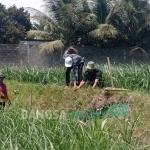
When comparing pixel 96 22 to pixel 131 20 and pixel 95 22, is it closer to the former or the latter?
pixel 95 22

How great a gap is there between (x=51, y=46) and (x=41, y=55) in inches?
26.4

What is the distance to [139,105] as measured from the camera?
785 centimetres

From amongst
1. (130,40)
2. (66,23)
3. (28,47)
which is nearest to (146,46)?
(130,40)

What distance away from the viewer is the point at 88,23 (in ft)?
63.0

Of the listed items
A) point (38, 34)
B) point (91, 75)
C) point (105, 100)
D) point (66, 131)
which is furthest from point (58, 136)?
point (38, 34)

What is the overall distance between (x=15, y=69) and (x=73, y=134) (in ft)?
33.3

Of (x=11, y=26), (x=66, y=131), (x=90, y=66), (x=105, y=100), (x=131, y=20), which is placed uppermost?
(x=131, y=20)

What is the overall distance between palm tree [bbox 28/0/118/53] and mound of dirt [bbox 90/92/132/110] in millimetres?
9450

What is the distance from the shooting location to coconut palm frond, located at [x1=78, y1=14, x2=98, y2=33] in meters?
19.2

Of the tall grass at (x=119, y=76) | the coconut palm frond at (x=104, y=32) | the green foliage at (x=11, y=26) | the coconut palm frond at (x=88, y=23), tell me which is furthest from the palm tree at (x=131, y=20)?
the green foliage at (x=11, y=26)

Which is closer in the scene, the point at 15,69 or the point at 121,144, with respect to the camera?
the point at 121,144

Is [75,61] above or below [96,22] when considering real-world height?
below

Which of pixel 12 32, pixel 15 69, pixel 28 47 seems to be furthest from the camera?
pixel 12 32

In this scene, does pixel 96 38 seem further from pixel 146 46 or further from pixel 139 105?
pixel 139 105
